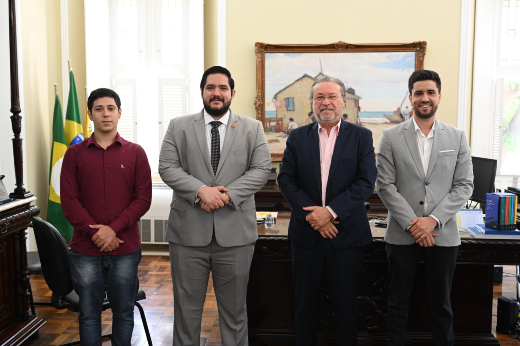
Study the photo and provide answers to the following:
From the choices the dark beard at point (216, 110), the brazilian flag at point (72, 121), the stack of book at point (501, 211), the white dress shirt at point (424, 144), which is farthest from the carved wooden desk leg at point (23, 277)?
the stack of book at point (501, 211)

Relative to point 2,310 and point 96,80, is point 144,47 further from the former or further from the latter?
point 2,310

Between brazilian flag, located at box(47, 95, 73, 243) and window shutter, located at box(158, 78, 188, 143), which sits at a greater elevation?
window shutter, located at box(158, 78, 188, 143)

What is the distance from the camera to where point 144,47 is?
577 cm

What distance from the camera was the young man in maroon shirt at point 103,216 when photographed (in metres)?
2.29

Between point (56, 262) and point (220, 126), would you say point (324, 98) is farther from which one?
point (56, 262)

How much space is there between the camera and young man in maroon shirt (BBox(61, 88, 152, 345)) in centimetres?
229

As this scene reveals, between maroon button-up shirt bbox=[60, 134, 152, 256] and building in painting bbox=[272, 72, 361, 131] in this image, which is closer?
maroon button-up shirt bbox=[60, 134, 152, 256]

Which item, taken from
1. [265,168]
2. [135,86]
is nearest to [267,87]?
[135,86]

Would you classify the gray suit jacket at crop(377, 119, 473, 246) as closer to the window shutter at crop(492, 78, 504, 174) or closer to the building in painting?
the building in painting

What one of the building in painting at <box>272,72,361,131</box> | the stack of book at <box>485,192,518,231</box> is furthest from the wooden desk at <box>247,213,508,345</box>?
the building in painting at <box>272,72,361,131</box>

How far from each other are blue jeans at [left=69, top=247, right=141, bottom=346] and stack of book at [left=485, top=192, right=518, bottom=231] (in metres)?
2.12

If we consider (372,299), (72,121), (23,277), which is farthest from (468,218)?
(72,121)

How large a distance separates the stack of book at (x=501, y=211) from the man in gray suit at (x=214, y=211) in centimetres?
143

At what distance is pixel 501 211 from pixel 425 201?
694 mm
